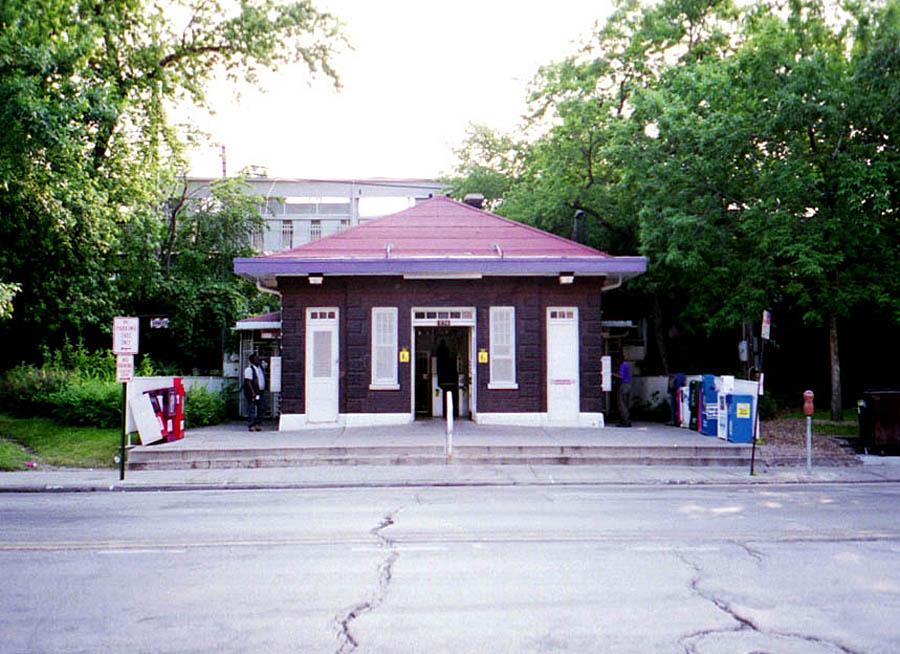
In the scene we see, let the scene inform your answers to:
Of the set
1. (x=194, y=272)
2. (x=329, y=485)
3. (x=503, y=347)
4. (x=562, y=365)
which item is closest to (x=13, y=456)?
(x=329, y=485)

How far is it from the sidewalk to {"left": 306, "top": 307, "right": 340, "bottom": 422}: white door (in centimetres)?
488

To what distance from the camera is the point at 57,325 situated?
2531 centimetres

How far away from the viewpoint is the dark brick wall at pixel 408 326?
2066 centimetres

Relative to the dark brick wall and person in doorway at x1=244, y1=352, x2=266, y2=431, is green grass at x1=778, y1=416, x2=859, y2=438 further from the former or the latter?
person in doorway at x1=244, y1=352, x2=266, y2=431

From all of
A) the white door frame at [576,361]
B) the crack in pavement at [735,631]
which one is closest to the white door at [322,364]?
the white door frame at [576,361]

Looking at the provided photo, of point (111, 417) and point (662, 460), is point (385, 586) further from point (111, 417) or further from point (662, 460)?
point (111, 417)

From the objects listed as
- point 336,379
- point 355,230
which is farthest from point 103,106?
point 336,379

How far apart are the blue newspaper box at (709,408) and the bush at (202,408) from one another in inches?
511

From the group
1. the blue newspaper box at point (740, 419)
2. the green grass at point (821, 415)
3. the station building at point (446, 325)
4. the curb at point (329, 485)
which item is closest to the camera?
the curb at point (329, 485)

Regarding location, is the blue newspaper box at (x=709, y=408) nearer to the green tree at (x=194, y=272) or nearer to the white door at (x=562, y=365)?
the white door at (x=562, y=365)

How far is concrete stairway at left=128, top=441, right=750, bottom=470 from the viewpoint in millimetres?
16078

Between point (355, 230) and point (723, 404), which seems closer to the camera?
point (723, 404)

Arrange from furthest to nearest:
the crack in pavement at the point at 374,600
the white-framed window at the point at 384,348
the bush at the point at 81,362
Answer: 1. the bush at the point at 81,362
2. the white-framed window at the point at 384,348
3. the crack in pavement at the point at 374,600

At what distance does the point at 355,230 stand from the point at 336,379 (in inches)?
174
